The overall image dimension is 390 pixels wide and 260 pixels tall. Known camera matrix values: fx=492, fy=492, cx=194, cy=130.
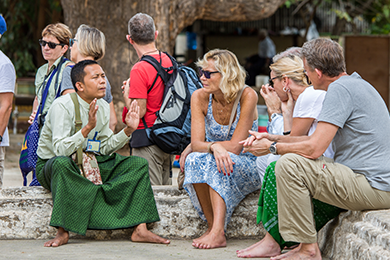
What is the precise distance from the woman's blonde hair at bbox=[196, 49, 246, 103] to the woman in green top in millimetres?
1232

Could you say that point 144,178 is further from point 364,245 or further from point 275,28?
A: point 275,28

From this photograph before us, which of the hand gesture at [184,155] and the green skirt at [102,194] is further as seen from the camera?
the hand gesture at [184,155]

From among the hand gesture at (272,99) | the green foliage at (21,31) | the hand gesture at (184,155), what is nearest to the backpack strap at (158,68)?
the hand gesture at (184,155)

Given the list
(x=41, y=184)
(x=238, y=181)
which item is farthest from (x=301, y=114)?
(x=41, y=184)

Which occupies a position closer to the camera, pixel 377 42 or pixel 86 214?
pixel 86 214

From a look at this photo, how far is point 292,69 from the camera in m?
3.62

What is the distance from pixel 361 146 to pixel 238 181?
3.31 feet

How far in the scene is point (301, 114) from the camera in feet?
10.7

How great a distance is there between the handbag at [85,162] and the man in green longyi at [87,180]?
37mm

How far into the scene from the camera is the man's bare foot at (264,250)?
3270mm

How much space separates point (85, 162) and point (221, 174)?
1021mm

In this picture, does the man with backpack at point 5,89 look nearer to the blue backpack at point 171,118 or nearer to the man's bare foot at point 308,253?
the blue backpack at point 171,118

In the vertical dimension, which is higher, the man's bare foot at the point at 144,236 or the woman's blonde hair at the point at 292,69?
the woman's blonde hair at the point at 292,69

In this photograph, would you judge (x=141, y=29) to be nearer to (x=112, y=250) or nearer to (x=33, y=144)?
(x=33, y=144)
